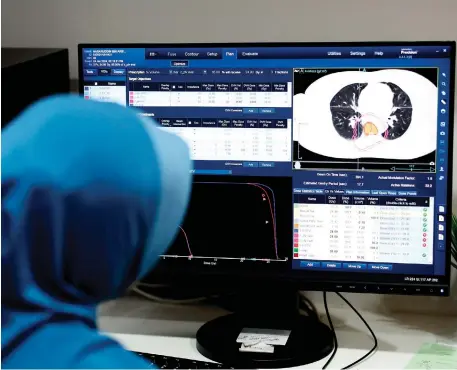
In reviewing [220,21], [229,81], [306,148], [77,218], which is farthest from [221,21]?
[77,218]

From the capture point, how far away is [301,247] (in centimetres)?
119

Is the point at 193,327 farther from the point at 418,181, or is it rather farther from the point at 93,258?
the point at 93,258

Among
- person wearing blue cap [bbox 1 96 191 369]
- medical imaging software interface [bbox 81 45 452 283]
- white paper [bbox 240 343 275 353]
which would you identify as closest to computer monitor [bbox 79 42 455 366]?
medical imaging software interface [bbox 81 45 452 283]

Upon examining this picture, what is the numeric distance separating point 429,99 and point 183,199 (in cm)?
86

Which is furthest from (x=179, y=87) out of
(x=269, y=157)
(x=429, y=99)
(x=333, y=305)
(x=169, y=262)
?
(x=333, y=305)

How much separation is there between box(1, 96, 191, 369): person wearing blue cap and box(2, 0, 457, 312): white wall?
103 cm

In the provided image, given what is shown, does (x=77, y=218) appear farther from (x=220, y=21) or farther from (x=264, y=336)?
(x=220, y=21)

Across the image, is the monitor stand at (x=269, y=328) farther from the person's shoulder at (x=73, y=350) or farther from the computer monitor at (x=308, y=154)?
the person's shoulder at (x=73, y=350)

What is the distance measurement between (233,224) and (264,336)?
0.18 meters

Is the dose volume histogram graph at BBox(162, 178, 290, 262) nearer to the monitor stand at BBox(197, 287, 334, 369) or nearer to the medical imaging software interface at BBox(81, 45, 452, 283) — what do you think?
the medical imaging software interface at BBox(81, 45, 452, 283)

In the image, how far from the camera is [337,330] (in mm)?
1277

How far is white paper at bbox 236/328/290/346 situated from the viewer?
1.17 metres

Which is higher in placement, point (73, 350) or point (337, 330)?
point (73, 350)

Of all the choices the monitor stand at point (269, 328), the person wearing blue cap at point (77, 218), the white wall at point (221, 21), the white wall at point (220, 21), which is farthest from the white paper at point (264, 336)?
the person wearing blue cap at point (77, 218)
